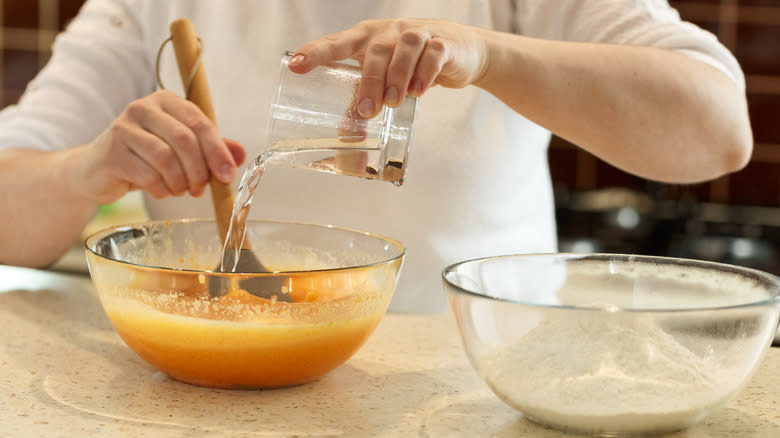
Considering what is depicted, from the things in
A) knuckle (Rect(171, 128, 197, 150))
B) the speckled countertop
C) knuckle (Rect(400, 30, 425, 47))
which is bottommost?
the speckled countertop

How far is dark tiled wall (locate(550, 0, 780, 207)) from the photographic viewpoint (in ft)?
8.68

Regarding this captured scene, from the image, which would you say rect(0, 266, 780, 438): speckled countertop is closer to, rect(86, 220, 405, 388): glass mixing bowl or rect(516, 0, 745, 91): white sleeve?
rect(86, 220, 405, 388): glass mixing bowl

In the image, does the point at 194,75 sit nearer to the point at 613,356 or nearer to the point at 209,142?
the point at 209,142

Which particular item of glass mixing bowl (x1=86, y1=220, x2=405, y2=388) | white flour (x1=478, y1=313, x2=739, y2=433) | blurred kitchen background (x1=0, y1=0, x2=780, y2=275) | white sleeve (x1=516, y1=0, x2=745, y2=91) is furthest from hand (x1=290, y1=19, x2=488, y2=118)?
blurred kitchen background (x1=0, y1=0, x2=780, y2=275)

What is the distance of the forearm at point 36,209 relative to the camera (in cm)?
122

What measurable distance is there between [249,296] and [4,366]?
0.27 metres

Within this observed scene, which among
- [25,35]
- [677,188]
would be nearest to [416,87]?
[677,188]

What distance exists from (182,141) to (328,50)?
270 mm

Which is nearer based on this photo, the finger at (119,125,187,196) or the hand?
the hand

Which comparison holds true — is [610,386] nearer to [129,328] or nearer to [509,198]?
[129,328]


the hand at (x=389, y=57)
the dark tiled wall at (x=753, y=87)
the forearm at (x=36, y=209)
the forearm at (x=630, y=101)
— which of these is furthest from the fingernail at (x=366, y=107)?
the dark tiled wall at (x=753, y=87)

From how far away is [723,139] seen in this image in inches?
43.6

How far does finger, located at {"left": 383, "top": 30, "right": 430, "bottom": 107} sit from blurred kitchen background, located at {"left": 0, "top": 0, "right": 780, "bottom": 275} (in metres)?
1.80

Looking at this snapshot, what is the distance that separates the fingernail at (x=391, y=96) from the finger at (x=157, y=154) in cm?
34
